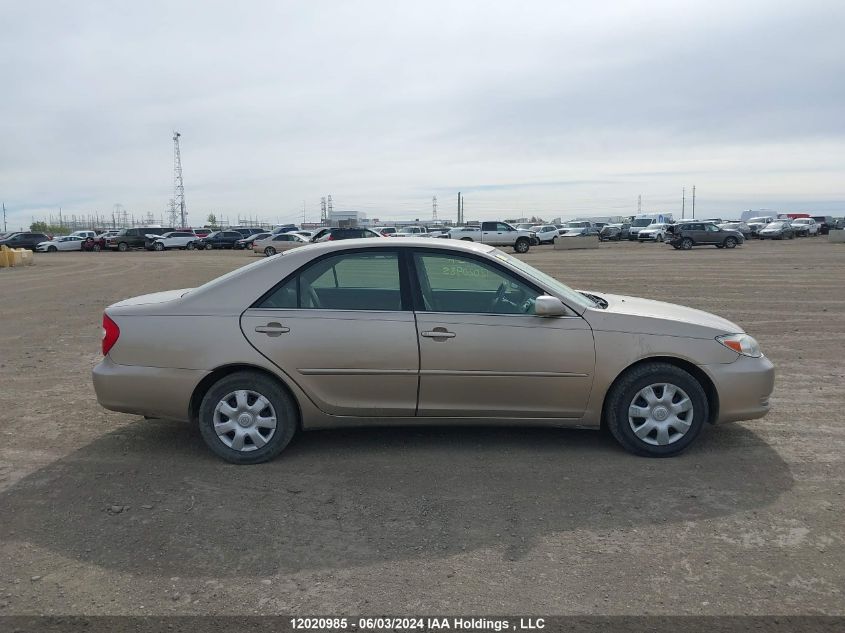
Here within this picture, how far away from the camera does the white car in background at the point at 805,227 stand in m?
55.5

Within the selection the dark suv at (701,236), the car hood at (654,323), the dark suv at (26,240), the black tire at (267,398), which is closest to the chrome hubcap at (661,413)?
the car hood at (654,323)

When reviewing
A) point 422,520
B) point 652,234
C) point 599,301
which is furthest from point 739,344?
point 652,234

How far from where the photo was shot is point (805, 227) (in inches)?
2212

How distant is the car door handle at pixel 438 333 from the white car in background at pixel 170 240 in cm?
5097

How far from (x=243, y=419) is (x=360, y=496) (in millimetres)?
1082

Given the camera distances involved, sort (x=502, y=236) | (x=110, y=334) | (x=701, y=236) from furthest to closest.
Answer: (x=502, y=236), (x=701, y=236), (x=110, y=334)

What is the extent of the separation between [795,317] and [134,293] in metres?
14.8

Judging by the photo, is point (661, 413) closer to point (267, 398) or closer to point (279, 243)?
point (267, 398)

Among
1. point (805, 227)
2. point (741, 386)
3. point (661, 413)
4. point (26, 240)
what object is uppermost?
point (26, 240)

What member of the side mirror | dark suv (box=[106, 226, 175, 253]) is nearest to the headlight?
the side mirror

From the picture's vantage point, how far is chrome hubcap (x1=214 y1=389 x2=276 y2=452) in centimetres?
480

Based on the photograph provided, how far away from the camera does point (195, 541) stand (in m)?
3.72

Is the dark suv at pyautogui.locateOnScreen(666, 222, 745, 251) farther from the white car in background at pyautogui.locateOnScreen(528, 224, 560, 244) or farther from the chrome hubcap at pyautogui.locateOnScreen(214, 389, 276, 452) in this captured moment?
the chrome hubcap at pyautogui.locateOnScreen(214, 389, 276, 452)

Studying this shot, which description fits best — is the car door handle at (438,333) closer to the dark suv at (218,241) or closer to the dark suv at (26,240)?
the dark suv at (218,241)
